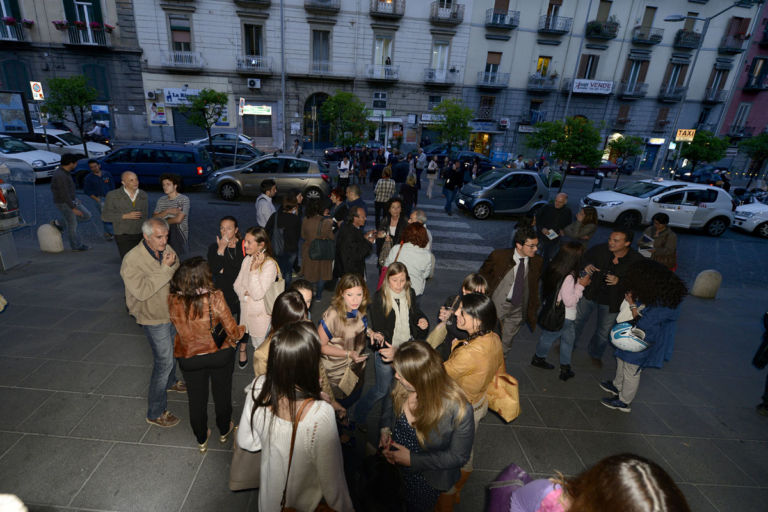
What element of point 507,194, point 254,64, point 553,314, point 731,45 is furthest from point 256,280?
point 731,45

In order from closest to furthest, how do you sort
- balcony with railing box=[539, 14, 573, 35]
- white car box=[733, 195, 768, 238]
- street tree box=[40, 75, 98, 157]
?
white car box=[733, 195, 768, 238]
street tree box=[40, 75, 98, 157]
balcony with railing box=[539, 14, 573, 35]

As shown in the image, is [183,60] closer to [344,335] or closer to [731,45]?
[344,335]

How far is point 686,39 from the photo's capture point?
30.2 m

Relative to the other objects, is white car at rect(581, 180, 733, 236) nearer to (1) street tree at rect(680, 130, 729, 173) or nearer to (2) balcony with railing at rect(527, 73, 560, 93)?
(1) street tree at rect(680, 130, 729, 173)

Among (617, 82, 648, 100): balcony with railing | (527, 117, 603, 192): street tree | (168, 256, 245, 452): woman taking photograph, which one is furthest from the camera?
(617, 82, 648, 100): balcony with railing

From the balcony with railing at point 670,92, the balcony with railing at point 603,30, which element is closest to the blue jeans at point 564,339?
the balcony with railing at point 603,30

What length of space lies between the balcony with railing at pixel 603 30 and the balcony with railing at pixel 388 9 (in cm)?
1456

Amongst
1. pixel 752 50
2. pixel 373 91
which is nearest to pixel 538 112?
pixel 373 91

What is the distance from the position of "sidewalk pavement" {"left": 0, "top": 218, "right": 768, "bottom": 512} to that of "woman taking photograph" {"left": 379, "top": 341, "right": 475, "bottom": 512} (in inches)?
41.7

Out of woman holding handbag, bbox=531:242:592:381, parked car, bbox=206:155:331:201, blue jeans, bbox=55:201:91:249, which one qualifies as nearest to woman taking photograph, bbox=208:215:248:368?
woman holding handbag, bbox=531:242:592:381

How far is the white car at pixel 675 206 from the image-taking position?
12.8m

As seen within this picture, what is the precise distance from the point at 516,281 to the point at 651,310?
1.32 metres

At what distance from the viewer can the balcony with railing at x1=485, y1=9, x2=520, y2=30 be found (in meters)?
27.6

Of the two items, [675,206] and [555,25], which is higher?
[555,25]
